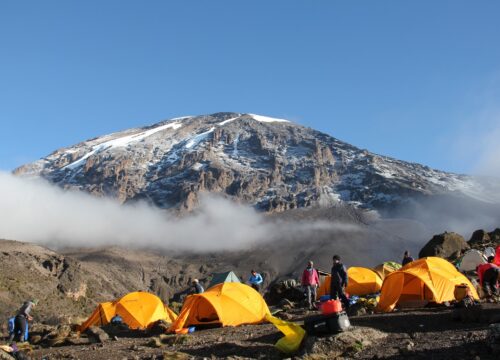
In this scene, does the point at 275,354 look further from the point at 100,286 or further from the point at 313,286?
the point at 100,286

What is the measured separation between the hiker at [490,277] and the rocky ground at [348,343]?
6.22 feet

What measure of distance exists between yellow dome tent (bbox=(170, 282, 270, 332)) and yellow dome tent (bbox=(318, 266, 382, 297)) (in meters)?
6.90

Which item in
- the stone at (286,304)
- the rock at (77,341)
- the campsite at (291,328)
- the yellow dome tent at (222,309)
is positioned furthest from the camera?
the stone at (286,304)

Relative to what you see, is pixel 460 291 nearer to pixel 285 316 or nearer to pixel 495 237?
pixel 285 316

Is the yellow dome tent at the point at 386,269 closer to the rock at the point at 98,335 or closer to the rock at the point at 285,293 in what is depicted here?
the rock at the point at 285,293

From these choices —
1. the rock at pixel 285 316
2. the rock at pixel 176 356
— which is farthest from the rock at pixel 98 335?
the rock at pixel 285 316

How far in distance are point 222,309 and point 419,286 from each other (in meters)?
6.80

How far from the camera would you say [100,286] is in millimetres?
140250

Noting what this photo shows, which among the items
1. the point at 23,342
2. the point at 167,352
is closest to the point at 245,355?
the point at 167,352

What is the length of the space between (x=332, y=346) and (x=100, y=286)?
136 meters

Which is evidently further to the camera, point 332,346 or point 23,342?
point 23,342

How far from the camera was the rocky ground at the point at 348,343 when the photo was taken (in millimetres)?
11469

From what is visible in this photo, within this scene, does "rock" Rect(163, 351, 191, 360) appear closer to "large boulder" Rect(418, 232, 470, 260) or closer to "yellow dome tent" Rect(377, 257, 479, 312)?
"yellow dome tent" Rect(377, 257, 479, 312)

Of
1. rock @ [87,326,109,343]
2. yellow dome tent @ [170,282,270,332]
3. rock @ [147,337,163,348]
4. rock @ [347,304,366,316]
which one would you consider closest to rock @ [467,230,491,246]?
rock @ [347,304,366,316]
